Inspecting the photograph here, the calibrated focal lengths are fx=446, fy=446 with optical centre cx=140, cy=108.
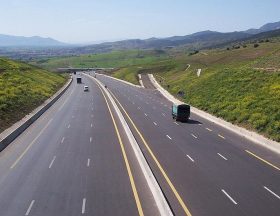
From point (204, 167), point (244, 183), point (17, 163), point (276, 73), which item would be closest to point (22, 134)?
point (17, 163)

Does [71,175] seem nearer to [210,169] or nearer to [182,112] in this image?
[210,169]

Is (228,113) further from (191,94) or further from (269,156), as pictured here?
(191,94)

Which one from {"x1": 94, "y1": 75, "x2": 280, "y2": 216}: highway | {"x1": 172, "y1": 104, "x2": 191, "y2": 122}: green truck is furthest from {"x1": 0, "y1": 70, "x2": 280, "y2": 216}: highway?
{"x1": 172, "y1": 104, "x2": 191, "y2": 122}: green truck

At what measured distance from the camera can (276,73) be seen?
234ft

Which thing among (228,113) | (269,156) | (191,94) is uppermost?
(269,156)

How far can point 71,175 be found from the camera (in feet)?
99.7

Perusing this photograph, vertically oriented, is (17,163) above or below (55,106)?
above

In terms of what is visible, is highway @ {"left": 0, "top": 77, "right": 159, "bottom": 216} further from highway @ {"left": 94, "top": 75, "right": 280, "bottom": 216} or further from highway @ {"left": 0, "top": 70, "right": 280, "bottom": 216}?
highway @ {"left": 94, "top": 75, "right": 280, "bottom": 216}

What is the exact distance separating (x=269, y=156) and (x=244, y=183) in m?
8.88

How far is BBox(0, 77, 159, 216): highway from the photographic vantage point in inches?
936

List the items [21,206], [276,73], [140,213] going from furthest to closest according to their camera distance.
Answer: [276,73] → [21,206] → [140,213]

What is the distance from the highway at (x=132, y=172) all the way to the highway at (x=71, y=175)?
53 mm

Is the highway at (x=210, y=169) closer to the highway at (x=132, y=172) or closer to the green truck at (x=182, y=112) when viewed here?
→ the highway at (x=132, y=172)

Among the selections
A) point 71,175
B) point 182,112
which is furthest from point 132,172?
point 182,112
